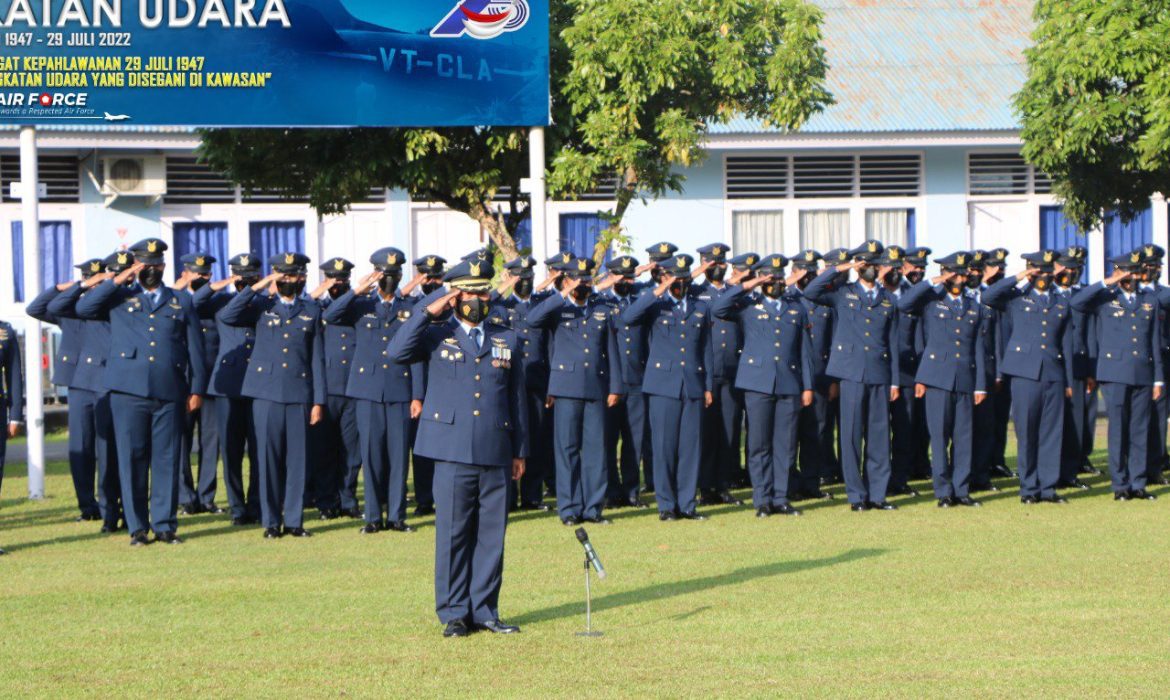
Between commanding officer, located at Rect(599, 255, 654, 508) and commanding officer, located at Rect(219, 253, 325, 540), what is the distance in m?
2.36

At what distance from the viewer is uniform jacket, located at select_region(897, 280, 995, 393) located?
47.3 ft

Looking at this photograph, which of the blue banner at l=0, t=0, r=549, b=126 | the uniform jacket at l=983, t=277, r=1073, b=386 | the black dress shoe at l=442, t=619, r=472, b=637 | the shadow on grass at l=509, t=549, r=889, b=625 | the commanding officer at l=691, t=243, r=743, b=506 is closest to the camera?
the black dress shoe at l=442, t=619, r=472, b=637

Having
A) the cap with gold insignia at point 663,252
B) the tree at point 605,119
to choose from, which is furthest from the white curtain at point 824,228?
the cap with gold insignia at point 663,252

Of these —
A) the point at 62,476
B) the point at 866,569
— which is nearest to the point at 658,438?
the point at 866,569

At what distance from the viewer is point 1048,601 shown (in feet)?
32.0

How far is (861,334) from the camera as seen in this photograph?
1431 centimetres

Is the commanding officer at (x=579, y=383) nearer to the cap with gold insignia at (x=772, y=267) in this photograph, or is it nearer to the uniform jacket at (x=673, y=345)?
the uniform jacket at (x=673, y=345)

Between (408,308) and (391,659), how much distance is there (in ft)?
18.2

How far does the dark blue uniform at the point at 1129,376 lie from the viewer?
14.6 metres

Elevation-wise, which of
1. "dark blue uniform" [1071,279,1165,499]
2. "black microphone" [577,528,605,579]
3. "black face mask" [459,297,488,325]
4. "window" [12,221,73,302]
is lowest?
"black microphone" [577,528,605,579]

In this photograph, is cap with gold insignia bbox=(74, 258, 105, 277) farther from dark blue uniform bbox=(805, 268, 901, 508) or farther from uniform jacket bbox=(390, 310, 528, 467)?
dark blue uniform bbox=(805, 268, 901, 508)

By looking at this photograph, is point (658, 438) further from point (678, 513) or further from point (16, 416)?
point (16, 416)

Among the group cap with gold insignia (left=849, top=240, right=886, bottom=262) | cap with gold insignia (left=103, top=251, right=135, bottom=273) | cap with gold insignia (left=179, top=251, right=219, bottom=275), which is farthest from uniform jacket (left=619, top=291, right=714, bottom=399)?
cap with gold insignia (left=103, top=251, right=135, bottom=273)

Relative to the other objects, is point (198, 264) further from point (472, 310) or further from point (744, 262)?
point (472, 310)
